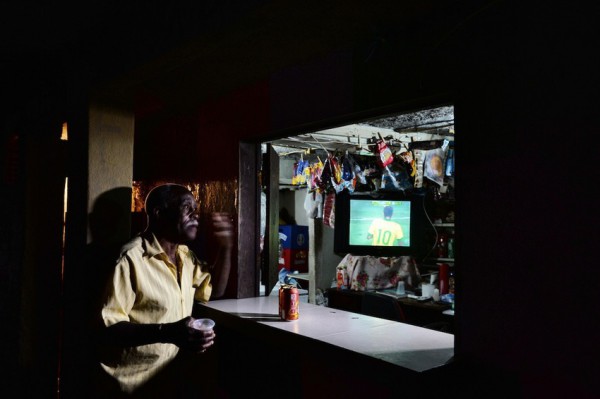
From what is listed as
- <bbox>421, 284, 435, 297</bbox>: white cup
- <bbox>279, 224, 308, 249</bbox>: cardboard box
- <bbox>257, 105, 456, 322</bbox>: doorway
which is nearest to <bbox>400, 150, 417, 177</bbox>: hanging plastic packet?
<bbox>257, 105, 456, 322</bbox>: doorway

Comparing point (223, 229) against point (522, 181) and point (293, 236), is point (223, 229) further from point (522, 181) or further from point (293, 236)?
point (293, 236)

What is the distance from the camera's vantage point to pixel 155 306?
9.07 feet

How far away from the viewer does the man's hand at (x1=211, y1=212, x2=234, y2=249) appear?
12.4 ft

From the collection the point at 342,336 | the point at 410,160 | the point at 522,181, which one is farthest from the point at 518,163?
the point at 410,160

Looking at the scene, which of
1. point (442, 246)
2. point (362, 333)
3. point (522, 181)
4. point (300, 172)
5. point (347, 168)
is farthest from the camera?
point (300, 172)

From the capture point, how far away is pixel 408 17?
237 cm

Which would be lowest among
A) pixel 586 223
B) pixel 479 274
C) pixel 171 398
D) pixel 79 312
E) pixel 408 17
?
pixel 171 398

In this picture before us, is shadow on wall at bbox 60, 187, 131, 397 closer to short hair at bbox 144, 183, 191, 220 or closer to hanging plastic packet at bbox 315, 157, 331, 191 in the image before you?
short hair at bbox 144, 183, 191, 220

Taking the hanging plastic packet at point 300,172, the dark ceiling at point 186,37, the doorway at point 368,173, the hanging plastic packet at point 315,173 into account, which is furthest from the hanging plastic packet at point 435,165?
the dark ceiling at point 186,37

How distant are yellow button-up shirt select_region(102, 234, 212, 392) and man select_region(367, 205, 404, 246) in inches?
148

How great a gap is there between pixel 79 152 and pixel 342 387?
262 centimetres

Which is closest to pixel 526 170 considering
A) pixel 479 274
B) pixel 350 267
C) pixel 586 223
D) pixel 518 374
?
pixel 586 223

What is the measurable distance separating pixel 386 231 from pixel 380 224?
125 mm

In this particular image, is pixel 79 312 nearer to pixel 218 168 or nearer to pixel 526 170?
pixel 218 168
